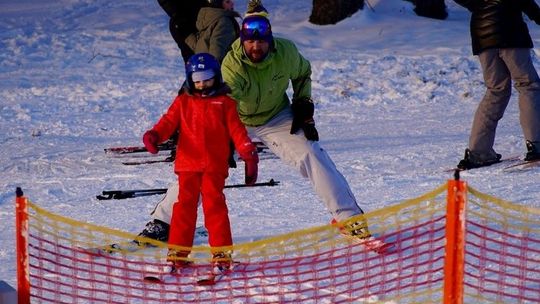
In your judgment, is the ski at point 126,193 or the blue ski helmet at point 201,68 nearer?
the blue ski helmet at point 201,68

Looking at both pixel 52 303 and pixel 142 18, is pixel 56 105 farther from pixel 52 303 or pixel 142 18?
pixel 52 303

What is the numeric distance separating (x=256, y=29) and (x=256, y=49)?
0.41 ft

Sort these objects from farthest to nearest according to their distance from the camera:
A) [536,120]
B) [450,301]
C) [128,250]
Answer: [536,120] < [128,250] < [450,301]

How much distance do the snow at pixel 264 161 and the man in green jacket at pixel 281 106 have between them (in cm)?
87

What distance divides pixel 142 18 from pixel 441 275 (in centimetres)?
1472

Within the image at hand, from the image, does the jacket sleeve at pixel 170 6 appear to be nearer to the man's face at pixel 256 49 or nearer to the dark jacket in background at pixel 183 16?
the dark jacket in background at pixel 183 16

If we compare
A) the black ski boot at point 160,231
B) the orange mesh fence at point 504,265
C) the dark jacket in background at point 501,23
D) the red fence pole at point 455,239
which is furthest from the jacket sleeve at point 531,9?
the red fence pole at point 455,239

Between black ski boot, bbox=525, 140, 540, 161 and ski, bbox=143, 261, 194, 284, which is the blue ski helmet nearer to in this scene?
ski, bbox=143, 261, 194, 284

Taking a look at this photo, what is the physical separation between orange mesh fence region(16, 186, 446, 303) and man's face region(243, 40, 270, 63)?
1.15 metres

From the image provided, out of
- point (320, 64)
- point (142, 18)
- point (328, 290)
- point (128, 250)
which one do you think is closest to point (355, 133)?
point (320, 64)

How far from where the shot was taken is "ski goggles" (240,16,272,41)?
22.5 ft

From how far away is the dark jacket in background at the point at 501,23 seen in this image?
9.34 metres

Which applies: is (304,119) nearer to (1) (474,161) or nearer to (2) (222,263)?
(2) (222,263)

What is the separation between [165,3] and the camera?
1056cm
